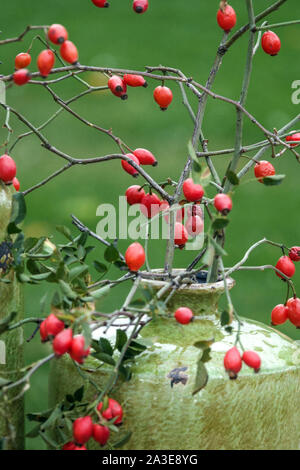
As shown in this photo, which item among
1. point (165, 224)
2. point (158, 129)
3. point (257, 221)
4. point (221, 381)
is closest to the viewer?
point (221, 381)

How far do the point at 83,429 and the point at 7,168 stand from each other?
365mm

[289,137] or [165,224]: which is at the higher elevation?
[289,137]

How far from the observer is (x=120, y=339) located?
1.00 m

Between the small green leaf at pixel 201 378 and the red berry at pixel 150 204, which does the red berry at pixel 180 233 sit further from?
the small green leaf at pixel 201 378

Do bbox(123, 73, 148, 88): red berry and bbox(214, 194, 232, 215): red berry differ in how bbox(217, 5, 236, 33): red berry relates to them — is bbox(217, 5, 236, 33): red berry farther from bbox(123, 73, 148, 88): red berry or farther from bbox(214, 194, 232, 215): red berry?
bbox(214, 194, 232, 215): red berry

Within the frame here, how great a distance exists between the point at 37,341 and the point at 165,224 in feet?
4.34

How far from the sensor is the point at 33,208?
321cm

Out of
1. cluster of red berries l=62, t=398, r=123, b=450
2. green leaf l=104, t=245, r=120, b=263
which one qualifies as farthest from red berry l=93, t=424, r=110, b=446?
green leaf l=104, t=245, r=120, b=263

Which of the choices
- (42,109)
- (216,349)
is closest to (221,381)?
(216,349)

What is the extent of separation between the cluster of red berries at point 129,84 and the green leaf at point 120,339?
0.31 meters

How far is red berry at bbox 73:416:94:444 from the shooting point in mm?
883

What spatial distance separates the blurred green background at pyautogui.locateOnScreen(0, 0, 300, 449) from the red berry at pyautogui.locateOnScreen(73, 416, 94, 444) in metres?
0.93
